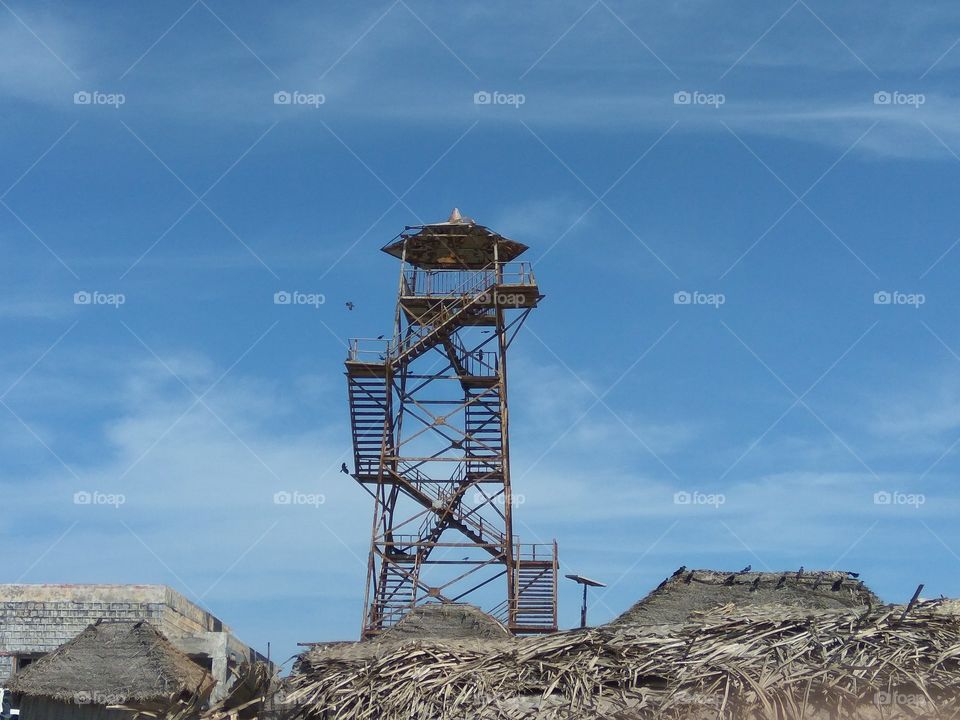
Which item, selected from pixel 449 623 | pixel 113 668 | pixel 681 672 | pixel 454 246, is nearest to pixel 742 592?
pixel 449 623

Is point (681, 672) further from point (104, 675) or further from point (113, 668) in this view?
point (104, 675)

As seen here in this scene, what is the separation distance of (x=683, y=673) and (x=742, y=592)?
9794mm

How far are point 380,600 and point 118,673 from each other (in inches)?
537

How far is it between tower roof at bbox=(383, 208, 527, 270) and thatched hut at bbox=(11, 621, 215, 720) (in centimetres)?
1759

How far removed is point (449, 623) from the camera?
19938mm

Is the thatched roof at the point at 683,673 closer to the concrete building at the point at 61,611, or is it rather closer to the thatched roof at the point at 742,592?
the thatched roof at the point at 742,592

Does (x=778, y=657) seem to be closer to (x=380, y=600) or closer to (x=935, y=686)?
(x=935, y=686)

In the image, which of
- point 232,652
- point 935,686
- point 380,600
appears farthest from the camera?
point 380,600

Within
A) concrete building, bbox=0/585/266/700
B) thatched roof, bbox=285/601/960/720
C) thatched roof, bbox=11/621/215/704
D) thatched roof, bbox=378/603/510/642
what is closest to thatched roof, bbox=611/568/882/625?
thatched roof, bbox=378/603/510/642

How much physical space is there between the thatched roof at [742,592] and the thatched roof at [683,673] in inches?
304

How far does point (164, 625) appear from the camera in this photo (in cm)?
2608

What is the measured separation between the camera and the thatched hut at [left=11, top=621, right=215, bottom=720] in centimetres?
1722

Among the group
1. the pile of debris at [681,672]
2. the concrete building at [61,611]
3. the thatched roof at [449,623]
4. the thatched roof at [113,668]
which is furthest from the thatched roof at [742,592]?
the concrete building at [61,611]

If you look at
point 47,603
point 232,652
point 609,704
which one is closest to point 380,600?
point 47,603
